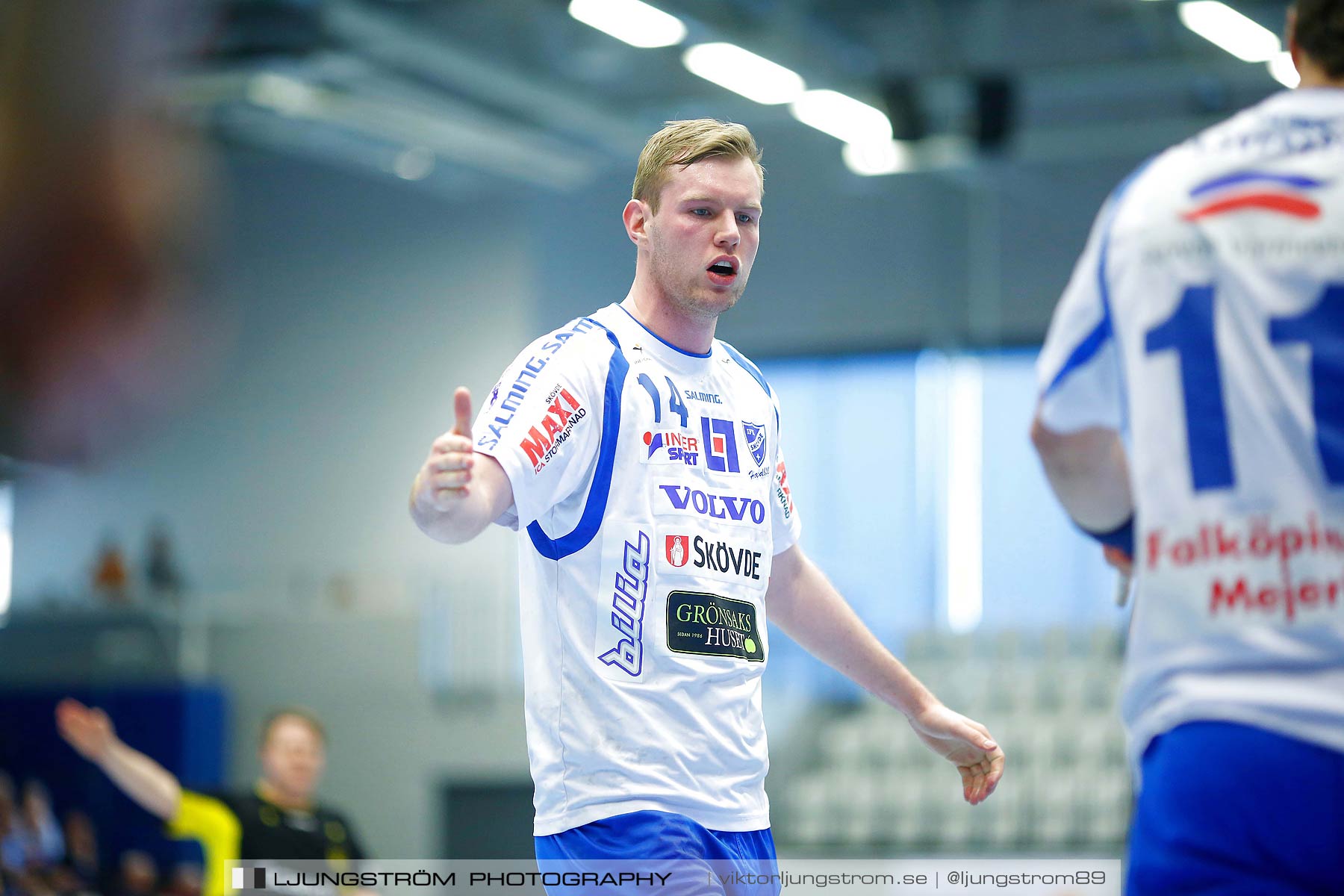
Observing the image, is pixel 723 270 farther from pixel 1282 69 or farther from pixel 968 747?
pixel 1282 69

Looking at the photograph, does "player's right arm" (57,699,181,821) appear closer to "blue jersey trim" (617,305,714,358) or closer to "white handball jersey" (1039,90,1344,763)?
"blue jersey trim" (617,305,714,358)

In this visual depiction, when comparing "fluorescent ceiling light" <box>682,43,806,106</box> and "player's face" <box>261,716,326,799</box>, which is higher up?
"fluorescent ceiling light" <box>682,43,806,106</box>

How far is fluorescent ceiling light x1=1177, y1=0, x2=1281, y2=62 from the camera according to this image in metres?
13.7

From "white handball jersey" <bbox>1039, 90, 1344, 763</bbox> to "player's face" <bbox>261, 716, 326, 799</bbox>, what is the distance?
6093 mm

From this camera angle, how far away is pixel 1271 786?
Result: 184 cm

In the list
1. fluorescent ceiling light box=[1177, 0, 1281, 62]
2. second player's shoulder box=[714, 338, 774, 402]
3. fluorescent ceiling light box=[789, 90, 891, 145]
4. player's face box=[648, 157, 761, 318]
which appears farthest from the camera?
fluorescent ceiling light box=[789, 90, 891, 145]

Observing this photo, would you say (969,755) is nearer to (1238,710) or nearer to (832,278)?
(1238,710)

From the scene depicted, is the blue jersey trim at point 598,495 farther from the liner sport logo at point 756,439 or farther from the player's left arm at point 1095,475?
the player's left arm at point 1095,475

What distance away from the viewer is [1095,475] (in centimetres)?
218

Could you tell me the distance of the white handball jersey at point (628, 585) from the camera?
10.1 ft

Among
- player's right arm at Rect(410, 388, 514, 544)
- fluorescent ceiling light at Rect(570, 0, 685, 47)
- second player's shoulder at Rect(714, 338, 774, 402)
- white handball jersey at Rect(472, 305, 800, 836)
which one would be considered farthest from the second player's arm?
fluorescent ceiling light at Rect(570, 0, 685, 47)

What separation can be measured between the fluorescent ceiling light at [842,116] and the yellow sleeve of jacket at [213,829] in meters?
10.1

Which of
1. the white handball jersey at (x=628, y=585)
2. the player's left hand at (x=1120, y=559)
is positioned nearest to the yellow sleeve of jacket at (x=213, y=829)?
the white handball jersey at (x=628, y=585)

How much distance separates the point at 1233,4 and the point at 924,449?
5.98m
